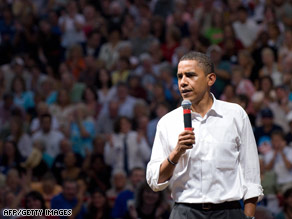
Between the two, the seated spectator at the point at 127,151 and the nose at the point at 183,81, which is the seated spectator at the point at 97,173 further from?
the nose at the point at 183,81

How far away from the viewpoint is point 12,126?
34.6 feet

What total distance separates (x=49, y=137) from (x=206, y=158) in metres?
6.89

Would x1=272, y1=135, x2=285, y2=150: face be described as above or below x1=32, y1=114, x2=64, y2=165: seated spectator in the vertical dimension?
below

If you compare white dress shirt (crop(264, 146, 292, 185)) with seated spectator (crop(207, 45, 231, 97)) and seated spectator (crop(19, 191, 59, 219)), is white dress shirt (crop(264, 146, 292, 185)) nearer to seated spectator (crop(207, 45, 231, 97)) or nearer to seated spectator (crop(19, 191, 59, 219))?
seated spectator (crop(207, 45, 231, 97))

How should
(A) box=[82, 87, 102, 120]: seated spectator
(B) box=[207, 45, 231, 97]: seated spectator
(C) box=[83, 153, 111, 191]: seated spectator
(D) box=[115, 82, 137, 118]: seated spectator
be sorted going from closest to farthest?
(C) box=[83, 153, 111, 191]: seated spectator, (B) box=[207, 45, 231, 97]: seated spectator, (D) box=[115, 82, 137, 118]: seated spectator, (A) box=[82, 87, 102, 120]: seated spectator

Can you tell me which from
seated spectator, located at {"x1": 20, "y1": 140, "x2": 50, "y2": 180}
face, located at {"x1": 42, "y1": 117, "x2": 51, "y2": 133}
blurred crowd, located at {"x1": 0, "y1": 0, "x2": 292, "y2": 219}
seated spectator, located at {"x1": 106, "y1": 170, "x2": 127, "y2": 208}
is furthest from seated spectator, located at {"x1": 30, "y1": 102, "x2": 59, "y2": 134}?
seated spectator, located at {"x1": 106, "y1": 170, "x2": 127, "y2": 208}

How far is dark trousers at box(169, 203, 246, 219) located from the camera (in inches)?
136

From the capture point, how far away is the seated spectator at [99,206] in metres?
7.86

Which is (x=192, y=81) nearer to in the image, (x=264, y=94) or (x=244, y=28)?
(x=264, y=94)

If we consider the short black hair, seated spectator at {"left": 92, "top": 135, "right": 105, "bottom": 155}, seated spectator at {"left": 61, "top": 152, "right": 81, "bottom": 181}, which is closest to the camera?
the short black hair

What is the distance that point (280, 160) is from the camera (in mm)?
8289

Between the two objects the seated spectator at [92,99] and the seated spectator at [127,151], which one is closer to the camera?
the seated spectator at [127,151]

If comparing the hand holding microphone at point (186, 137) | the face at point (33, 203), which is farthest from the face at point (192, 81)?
the face at point (33, 203)

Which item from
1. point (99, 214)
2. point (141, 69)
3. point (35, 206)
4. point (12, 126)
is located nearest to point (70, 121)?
point (12, 126)
